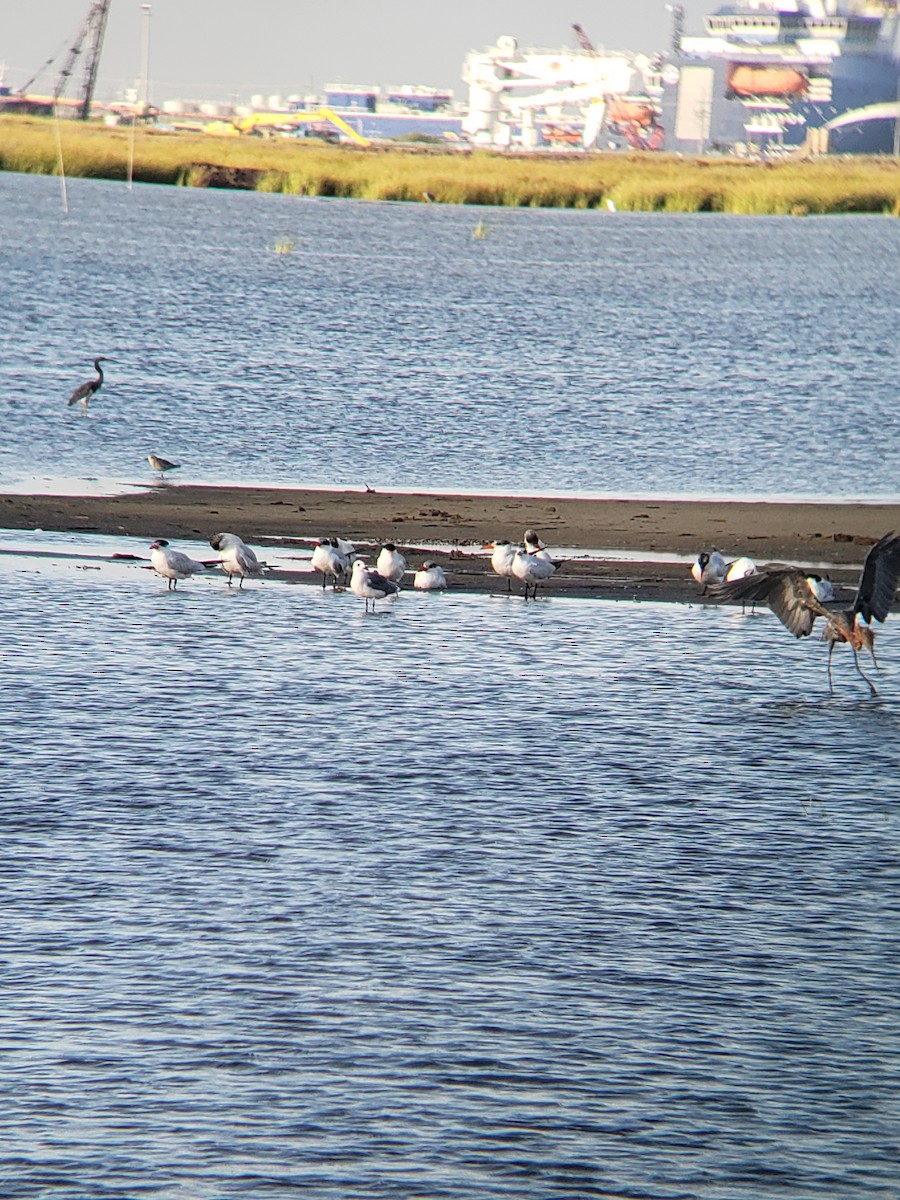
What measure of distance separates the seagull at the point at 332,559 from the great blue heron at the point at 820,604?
4.17 metres

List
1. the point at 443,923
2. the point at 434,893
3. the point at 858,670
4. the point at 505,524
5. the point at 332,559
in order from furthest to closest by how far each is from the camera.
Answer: the point at 505,524
the point at 332,559
the point at 858,670
the point at 434,893
the point at 443,923

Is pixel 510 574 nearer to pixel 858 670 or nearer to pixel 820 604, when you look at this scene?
pixel 858 670

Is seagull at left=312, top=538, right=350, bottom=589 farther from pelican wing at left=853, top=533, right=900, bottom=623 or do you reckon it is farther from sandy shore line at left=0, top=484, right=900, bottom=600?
pelican wing at left=853, top=533, right=900, bottom=623

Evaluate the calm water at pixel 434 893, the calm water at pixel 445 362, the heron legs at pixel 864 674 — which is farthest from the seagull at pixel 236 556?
the calm water at pixel 445 362

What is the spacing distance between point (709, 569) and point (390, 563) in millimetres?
2653

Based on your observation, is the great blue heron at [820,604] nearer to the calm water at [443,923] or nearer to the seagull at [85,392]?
the calm water at [443,923]

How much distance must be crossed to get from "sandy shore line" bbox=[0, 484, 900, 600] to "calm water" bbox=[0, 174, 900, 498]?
5.00 feet

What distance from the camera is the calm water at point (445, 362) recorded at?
25.1 metres

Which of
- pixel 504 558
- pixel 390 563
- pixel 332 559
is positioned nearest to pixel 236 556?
pixel 332 559

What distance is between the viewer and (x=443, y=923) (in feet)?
27.1

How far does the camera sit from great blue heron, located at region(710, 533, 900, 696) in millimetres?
12367

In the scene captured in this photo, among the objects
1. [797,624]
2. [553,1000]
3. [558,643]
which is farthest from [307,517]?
[553,1000]

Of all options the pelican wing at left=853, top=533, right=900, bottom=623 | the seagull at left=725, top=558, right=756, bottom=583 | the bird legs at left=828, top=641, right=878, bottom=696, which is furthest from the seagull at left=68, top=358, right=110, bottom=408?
the pelican wing at left=853, top=533, right=900, bottom=623

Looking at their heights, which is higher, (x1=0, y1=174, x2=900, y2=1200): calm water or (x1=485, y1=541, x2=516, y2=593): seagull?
(x1=485, y1=541, x2=516, y2=593): seagull
